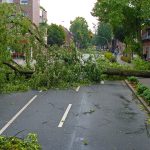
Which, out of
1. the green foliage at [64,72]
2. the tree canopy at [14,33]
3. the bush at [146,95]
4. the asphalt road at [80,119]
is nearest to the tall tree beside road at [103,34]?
the green foliage at [64,72]

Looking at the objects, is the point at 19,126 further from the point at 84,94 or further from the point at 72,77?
the point at 72,77

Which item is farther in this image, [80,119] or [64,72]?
[64,72]

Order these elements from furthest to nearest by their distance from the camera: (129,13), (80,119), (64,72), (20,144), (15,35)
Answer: (129,13), (64,72), (15,35), (80,119), (20,144)

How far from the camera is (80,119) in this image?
50.0ft

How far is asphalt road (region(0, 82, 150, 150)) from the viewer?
11.7 meters

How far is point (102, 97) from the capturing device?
21484mm

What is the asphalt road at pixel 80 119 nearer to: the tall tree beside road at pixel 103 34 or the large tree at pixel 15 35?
the large tree at pixel 15 35

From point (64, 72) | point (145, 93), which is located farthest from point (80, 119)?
point (64, 72)

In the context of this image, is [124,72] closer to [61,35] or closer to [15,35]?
[15,35]

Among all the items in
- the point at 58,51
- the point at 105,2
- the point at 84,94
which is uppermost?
the point at 105,2

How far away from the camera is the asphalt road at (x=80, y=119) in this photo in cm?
1170

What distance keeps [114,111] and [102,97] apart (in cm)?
438

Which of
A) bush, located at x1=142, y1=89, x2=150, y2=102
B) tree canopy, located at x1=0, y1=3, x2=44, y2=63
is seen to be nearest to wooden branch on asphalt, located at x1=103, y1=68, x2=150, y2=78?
tree canopy, located at x1=0, y1=3, x2=44, y2=63

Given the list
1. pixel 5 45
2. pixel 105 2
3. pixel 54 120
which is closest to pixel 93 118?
pixel 54 120
